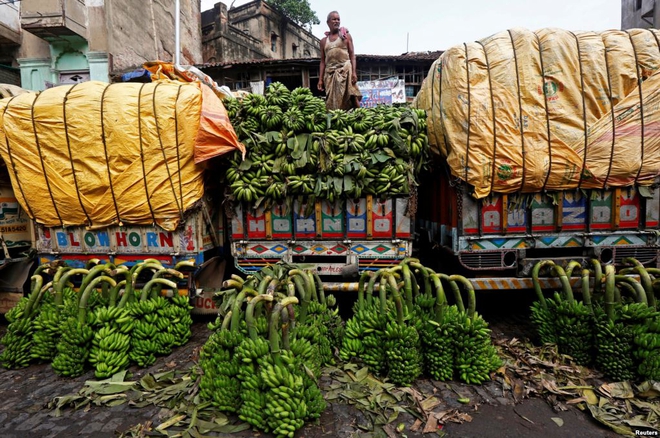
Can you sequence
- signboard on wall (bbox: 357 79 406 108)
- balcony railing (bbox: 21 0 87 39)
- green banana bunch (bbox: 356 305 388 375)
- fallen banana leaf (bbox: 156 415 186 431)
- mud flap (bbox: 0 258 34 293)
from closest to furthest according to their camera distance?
1. fallen banana leaf (bbox: 156 415 186 431)
2. green banana bunch (bbox: 356 305 388 375)
3. mud flap (bbox: 0 258 34 293)
4. balcony railing (bbox: 21 0 87 39)
5. signboard on wall (bbox: 357 79 406 108)

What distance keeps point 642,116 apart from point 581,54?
38.6 inches

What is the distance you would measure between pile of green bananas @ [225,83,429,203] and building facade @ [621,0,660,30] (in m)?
16.9

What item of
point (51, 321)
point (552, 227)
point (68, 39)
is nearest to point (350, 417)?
point (51, 321)

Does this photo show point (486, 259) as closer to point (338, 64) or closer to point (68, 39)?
point (338, 64)

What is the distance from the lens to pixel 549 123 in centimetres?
370

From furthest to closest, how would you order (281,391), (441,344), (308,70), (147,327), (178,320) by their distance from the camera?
(308,70)
(178,320)
(147,327)
(441,344)
(281,391)

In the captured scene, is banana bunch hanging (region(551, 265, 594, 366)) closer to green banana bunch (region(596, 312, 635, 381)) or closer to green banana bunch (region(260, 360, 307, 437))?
green banana bunch (region(596, 312, 635, 381))

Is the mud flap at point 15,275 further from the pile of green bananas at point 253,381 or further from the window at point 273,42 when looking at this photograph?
the window at point 273,42

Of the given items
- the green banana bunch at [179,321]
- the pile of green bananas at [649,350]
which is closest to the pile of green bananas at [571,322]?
the pile of green bananas at [649,350]

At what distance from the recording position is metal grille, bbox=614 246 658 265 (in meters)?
3.88

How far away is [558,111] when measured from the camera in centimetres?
368

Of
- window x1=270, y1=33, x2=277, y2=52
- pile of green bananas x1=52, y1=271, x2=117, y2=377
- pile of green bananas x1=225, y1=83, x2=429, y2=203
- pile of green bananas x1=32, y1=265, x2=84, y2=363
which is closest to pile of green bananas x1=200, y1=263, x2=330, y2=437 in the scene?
pile of green bananas x1=52, y1=271, x2=117, y2=377

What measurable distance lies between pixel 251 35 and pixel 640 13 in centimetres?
1898

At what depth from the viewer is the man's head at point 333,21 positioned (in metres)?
5.59
